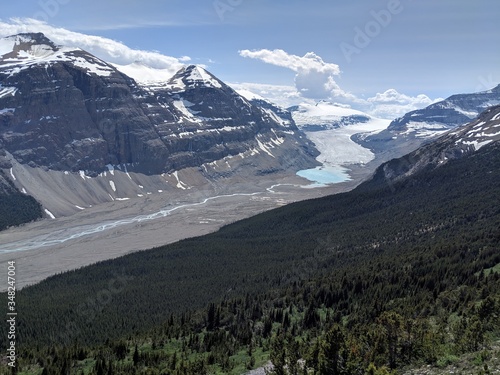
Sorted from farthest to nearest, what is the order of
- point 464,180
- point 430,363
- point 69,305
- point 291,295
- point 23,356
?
point 464,180 < point 69,305 < point 291,295 < point 23,356 < point 430,363

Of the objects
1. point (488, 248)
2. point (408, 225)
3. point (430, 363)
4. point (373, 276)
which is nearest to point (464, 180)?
point (408, 225)

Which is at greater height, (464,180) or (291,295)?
(464,180)

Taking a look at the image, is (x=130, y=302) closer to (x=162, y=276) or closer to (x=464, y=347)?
(x=162, y=276)

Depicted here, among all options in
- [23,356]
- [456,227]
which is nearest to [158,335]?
[23,356]

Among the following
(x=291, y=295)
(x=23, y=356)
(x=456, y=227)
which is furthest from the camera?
(x=456, y=227)

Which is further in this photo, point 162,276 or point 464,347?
point 162,276

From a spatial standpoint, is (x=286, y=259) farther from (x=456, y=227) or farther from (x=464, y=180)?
(x=464, y=180)
